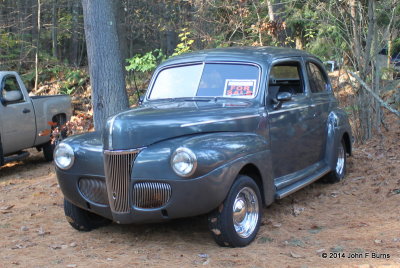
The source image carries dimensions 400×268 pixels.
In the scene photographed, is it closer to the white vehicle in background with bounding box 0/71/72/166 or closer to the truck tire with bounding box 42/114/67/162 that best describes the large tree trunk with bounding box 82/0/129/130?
the white vehicle in background with bounding box 0/71/72/166

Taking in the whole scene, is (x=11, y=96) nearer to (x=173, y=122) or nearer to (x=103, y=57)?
(x=103, y=57)

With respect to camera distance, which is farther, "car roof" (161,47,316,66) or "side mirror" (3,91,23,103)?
"side mirror" (3,91,23,103)

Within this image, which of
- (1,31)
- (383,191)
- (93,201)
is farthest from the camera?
(1,31)

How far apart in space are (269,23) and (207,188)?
27.1ft

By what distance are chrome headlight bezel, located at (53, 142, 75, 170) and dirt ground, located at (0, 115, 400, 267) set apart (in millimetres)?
821

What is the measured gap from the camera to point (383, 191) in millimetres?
6223

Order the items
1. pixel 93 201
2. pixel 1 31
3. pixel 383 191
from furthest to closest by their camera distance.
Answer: pixel 1 31
pixel 383 191
pixel 93 201

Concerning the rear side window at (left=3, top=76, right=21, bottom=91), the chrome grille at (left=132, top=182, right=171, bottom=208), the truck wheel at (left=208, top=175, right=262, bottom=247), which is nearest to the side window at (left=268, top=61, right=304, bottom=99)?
the truck wheel at (left=208, top=175, right=262, bottom=247)

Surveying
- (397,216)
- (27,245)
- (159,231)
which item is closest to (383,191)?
(397,216)

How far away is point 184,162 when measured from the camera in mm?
4055

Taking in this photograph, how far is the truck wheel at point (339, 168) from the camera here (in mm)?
6834

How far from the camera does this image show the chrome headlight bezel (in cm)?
466

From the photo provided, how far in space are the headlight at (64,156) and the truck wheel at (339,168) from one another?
12.7 feet

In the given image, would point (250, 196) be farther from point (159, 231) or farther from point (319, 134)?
point (319, 134)
